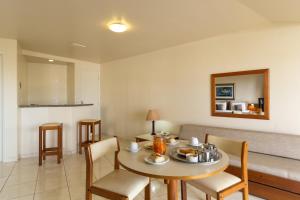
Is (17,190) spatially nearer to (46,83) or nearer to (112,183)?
(112,183)

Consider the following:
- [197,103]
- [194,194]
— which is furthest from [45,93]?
→ [194,194]

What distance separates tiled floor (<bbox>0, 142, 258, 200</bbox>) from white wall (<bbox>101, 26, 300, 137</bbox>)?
1291 mm

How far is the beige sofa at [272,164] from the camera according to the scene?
2.19 meters

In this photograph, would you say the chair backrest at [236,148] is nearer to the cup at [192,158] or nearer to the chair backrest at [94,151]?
the cup at [192,158]

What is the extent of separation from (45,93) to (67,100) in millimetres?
641

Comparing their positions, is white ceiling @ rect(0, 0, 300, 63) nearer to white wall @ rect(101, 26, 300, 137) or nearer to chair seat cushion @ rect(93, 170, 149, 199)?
white wall @ rect(101, 26, 300, 137)

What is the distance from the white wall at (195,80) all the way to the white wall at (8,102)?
247 cm

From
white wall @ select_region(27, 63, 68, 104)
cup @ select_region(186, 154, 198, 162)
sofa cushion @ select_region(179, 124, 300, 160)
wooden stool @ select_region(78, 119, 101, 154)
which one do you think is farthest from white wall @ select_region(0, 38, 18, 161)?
cup @ select_region(186, 154, 198, 162)

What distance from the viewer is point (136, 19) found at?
2.75 meters

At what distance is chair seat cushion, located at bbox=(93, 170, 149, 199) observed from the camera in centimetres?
171

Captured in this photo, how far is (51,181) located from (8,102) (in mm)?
1839

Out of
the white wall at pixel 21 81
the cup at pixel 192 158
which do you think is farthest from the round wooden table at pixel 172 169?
the white wall at pixel 21 81

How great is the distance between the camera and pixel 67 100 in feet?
20.7

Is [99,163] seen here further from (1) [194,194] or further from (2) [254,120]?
(2) [254,120]
